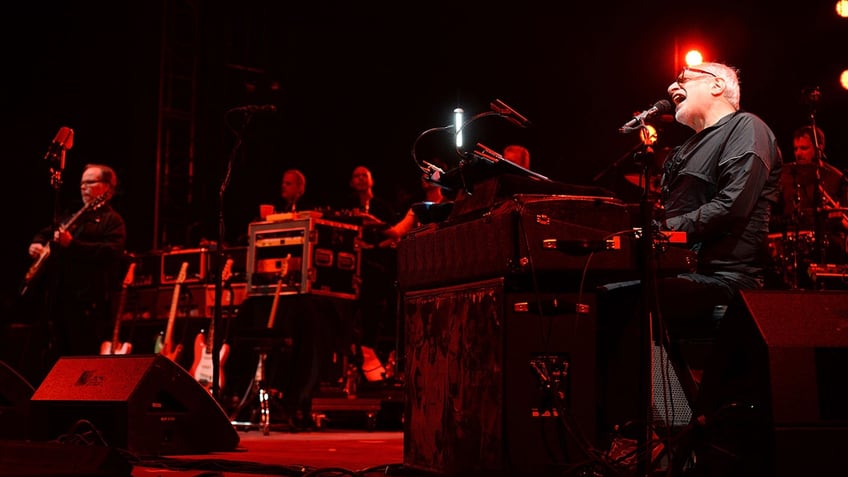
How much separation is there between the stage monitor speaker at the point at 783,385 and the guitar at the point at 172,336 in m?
Result: 6.52

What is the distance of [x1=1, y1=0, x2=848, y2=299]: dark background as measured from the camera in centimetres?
905

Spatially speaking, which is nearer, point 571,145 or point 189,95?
point 571,145

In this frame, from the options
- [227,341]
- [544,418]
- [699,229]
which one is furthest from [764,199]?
[227,341]

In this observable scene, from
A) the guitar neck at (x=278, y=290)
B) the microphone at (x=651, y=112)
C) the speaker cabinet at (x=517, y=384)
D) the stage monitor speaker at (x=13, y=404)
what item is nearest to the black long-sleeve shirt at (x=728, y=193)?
the microphone at (x=651, y=112)

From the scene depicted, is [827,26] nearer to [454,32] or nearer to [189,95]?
[454,32]

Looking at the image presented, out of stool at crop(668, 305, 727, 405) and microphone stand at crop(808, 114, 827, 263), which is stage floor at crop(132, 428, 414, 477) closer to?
stool at crop(668, 305, 727, 405)

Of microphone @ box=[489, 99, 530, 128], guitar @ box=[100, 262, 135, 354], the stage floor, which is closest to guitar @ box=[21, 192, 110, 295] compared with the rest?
guitar @ box=[100, 262, 135, 354]

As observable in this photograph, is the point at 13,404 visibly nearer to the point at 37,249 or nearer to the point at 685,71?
the point at 37,249

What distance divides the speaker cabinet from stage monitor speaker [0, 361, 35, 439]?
263 centimetres

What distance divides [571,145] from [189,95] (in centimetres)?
469

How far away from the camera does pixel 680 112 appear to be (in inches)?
169

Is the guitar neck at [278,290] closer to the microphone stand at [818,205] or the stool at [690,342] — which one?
the microphone stand at [818,205]

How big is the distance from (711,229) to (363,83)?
27.2 feet

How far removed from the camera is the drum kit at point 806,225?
6965 millimetres
